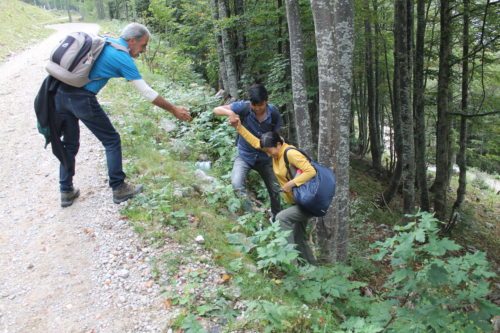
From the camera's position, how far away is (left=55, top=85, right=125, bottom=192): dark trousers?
15.5 feet

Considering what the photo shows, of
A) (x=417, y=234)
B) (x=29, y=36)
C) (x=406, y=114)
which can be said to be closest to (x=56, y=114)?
(x=417, y=234)

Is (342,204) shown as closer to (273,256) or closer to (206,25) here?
(273,256)

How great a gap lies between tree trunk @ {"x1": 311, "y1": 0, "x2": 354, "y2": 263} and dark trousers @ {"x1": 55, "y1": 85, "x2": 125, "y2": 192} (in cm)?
272

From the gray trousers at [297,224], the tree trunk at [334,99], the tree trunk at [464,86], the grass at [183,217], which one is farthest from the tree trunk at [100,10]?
the gray trousers at [297,224]

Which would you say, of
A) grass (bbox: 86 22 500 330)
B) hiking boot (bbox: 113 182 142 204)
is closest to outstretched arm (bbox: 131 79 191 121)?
grass (bbox: 86 22 500 330)

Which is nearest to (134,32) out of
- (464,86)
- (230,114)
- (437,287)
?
(230,114)

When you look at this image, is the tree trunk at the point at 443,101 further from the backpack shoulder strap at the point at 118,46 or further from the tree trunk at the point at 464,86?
the backpack shoulder strap at the point at 118,46

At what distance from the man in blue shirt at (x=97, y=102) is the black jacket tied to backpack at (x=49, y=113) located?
0.21ft

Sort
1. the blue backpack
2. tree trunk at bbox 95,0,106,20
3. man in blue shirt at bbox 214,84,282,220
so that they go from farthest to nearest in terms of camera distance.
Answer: tree trunk at bbox 95,0,106,20 → man in blue shirt at bbox 214,84,282,220 → the blue backpack

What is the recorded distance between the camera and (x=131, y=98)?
10.2 metres

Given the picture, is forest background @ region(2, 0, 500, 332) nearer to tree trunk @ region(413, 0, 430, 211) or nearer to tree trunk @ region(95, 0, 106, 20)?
tree trunk @ region(413, 0, 430, 211)

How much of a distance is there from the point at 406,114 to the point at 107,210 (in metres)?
7.85

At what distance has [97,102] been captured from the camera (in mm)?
4855

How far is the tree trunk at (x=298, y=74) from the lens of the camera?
597 centimetres
